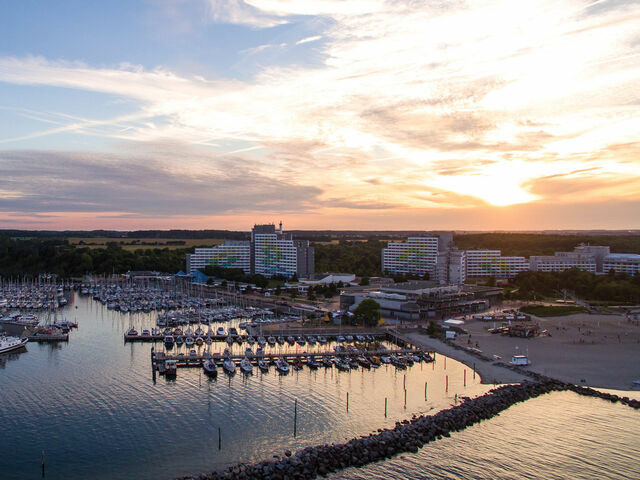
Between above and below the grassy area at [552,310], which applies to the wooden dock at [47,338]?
below

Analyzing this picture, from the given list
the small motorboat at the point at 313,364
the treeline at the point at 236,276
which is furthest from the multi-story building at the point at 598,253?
the small motorboat at the point at 313,364

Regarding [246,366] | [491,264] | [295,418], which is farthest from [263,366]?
[491,264]

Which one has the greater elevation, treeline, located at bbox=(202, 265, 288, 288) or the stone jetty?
treeline, located at bbox=(202, 265, 288, 288)

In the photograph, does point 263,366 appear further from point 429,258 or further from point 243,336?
point 429,258

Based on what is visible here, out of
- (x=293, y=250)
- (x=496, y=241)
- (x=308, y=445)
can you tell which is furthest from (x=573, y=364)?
(x=496, y=241)

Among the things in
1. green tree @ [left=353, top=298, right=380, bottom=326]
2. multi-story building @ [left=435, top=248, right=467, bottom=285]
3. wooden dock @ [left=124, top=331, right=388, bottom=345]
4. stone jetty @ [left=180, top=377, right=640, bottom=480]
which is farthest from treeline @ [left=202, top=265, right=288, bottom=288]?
stone jetty @ [left=180, top=377, right=640, bottom=480]

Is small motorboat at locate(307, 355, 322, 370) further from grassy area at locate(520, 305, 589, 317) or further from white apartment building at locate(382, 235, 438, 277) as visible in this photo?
white apartment building at locate(382, 235, 438, 277)

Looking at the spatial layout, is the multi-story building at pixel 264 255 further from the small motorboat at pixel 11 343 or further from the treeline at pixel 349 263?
the small motorboat at pixel 11 343
